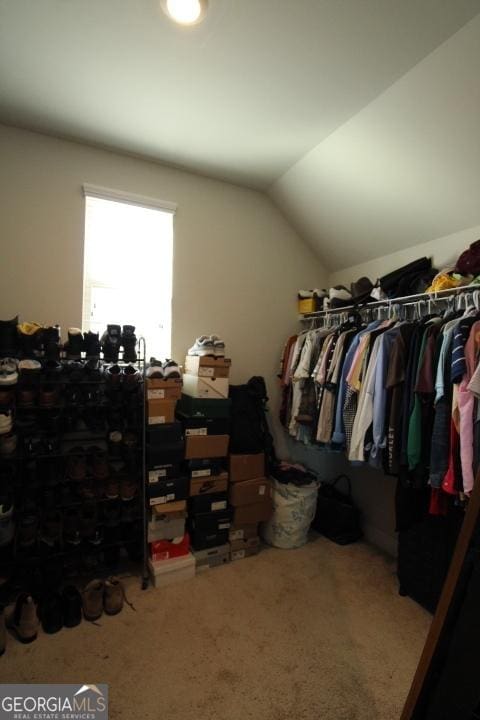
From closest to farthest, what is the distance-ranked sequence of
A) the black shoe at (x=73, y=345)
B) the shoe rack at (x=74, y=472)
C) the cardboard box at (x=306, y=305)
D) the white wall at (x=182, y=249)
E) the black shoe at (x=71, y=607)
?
the black shoe at (x=71, y=607) < the shoe rack at (x=74, y=472) < the black shoe at (x=73, y=345) < the white wall at (x=182, y=249) < the cardboard box at (x=306, y=305)

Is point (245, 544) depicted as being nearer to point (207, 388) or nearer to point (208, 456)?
point (208, 456)

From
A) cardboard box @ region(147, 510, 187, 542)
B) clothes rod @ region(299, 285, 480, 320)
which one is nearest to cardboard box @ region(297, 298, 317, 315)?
Answer: clothes rod @ region(299, 285, 480, 320)

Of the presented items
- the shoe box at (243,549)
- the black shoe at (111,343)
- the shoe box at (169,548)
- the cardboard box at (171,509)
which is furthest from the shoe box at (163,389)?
the shoe box at (243,549)

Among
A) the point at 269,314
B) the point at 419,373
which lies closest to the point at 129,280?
the point at 269,314

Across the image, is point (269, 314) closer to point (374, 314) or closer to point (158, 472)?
point (374, 314)

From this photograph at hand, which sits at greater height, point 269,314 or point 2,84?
point 2,84

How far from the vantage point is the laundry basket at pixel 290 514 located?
2403 mm

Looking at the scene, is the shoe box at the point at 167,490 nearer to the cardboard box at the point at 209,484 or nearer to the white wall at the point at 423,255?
the cardboard box at the point at 209,484

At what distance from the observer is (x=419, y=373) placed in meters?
1.70

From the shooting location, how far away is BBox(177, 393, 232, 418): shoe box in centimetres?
220

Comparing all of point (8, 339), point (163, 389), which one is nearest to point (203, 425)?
point (163, 389)

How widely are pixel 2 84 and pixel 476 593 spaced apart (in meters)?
2.89

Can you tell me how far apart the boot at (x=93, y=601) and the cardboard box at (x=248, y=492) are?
34.4 inches

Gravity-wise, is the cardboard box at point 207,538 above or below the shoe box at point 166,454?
below
